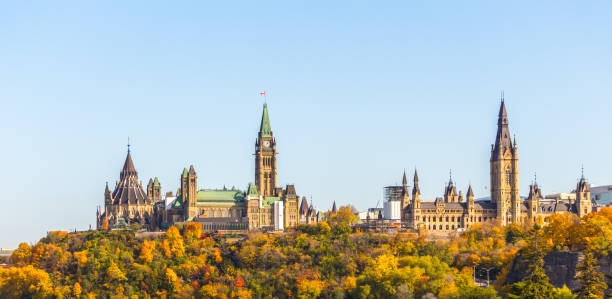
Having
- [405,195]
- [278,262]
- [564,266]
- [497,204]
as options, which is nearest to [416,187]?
[405,195]

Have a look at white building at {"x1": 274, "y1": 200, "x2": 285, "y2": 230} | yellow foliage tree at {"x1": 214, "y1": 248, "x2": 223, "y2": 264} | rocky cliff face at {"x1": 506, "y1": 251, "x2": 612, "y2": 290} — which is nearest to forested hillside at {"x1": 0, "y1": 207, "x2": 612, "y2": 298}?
yellow foliage tree at {"x1": 214, "y1": 248, "x2": 223, "y2": 264}

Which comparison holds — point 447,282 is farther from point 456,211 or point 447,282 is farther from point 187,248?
point 456,211

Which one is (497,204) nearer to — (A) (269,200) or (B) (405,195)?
(B) (405,195)

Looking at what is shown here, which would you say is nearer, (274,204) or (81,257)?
(81,257)

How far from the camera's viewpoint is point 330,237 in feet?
497

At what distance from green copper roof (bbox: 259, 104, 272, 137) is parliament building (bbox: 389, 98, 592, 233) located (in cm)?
2842

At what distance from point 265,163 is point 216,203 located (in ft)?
49.7

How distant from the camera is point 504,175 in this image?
599ft

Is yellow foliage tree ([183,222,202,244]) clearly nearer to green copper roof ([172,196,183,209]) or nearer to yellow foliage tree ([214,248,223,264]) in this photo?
yellow foliage tree ([214,248,223,264])

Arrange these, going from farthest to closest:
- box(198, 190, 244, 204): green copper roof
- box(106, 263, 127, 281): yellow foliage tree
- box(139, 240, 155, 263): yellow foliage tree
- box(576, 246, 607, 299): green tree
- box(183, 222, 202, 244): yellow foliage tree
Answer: box(198, 190, 244, 204): green copper roof
box(183, 222, 202, 244): yellow foliage tree
box(139, 240, 155, 263): yellow foliage tree
box(106, 263, 127, 281): yellow foliage tree
box(576, 246, 607, 299): green tree

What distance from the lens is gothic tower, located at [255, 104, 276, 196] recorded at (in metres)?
188

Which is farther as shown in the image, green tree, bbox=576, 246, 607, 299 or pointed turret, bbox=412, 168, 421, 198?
pointed turret, bbox=412, 168, 421, 198

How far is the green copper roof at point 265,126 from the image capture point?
19162 centimetres

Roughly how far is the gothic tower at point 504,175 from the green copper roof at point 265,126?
44134 mm
